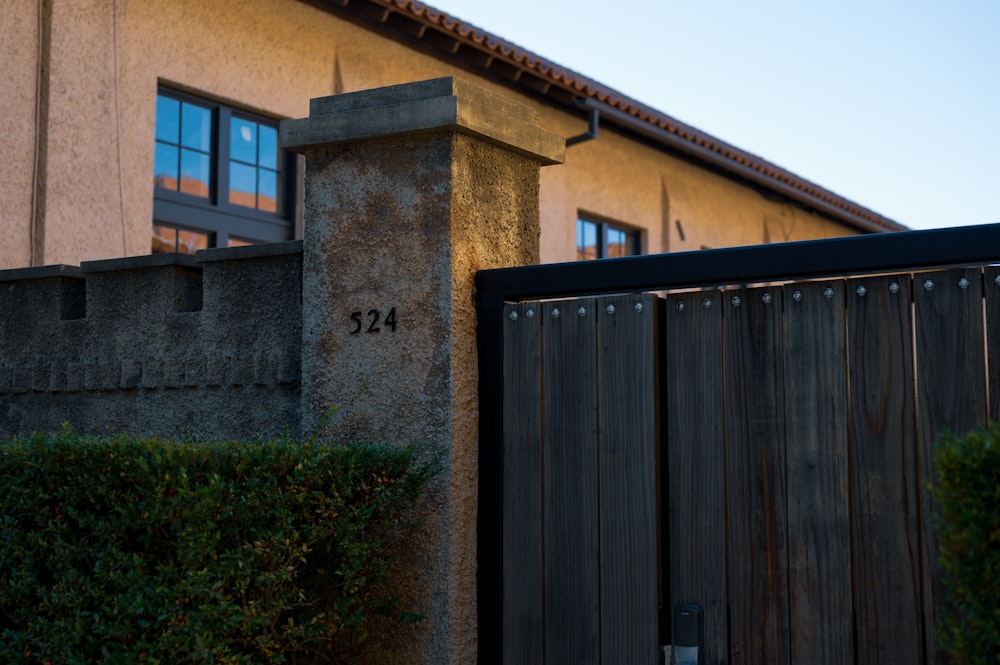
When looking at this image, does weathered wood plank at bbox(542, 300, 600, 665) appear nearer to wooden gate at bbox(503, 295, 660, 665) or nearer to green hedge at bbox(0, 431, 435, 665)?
wooden gate at bbox(503, 295, 660, 665)

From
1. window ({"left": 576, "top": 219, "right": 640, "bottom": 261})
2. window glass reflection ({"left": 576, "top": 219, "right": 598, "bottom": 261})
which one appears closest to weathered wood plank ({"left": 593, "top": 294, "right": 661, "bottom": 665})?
window ({"left": 576, "top": 219, "right": 640, "bottom": 261})

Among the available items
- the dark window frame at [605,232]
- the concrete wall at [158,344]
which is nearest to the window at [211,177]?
the concrete wall at [158,344]

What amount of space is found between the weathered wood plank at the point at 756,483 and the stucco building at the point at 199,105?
242 inches

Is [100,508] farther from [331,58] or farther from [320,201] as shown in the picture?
[331,58]

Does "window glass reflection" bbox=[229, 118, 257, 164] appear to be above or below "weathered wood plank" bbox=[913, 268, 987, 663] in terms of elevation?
above

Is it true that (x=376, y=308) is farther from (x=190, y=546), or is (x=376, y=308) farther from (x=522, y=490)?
(x=190, y=546)

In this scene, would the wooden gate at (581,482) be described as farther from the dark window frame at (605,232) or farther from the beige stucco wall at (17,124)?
the dark window frame at (605,232)

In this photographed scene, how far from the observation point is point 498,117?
416 centimetres

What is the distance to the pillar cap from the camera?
13.0ft

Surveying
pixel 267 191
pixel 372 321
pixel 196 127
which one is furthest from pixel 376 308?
pixel 267 191

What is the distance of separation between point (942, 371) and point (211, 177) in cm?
762

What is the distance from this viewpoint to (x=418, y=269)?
13.2 ft

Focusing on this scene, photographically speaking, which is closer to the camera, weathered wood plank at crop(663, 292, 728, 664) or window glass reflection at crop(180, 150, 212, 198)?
weathered wood plank at crop(663, 292, 728, 664)

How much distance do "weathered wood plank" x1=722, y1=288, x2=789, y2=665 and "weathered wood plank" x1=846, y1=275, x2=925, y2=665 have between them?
0.74 feet
